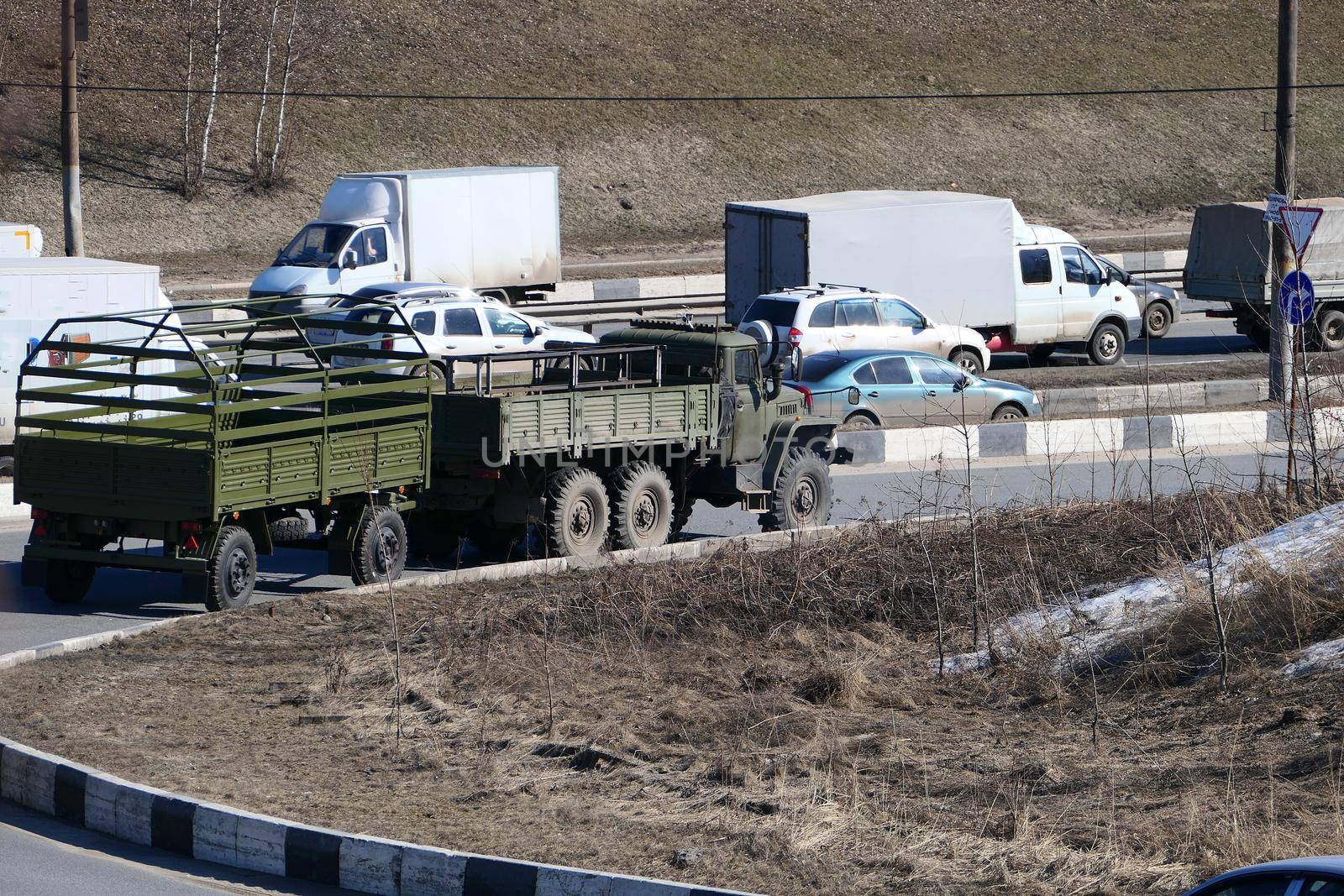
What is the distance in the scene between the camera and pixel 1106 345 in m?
27.9

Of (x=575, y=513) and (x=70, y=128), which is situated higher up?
(x=70, y=128)

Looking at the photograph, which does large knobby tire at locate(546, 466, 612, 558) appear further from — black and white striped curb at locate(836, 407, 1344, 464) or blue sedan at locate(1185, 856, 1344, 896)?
blue sedan at locate(1185, 856, 1344, 896)

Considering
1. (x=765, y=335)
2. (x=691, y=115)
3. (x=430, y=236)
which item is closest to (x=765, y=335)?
(x=765, y=335)

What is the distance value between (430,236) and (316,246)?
2.48 m

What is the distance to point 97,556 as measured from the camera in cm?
1160

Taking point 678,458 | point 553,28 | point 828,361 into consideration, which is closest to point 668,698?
point 678,458

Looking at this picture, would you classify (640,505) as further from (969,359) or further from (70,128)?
(70,128)

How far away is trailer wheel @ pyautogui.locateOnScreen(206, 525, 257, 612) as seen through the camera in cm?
1143

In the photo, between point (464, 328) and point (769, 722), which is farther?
point (464, 328)

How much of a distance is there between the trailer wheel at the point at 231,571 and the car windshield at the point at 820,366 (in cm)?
987

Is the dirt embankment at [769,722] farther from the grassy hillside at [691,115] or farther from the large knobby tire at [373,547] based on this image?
the grassy hillside at [691,115]

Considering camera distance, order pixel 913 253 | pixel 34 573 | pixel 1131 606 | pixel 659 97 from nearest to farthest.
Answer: pixel 1131 606 < pixel 34 573 < pixel 913 253 < pixel 659 97

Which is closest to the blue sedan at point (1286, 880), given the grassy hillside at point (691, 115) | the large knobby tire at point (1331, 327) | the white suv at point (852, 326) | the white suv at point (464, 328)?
the white suv at point (852, 326)

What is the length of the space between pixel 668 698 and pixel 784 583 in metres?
2.26
